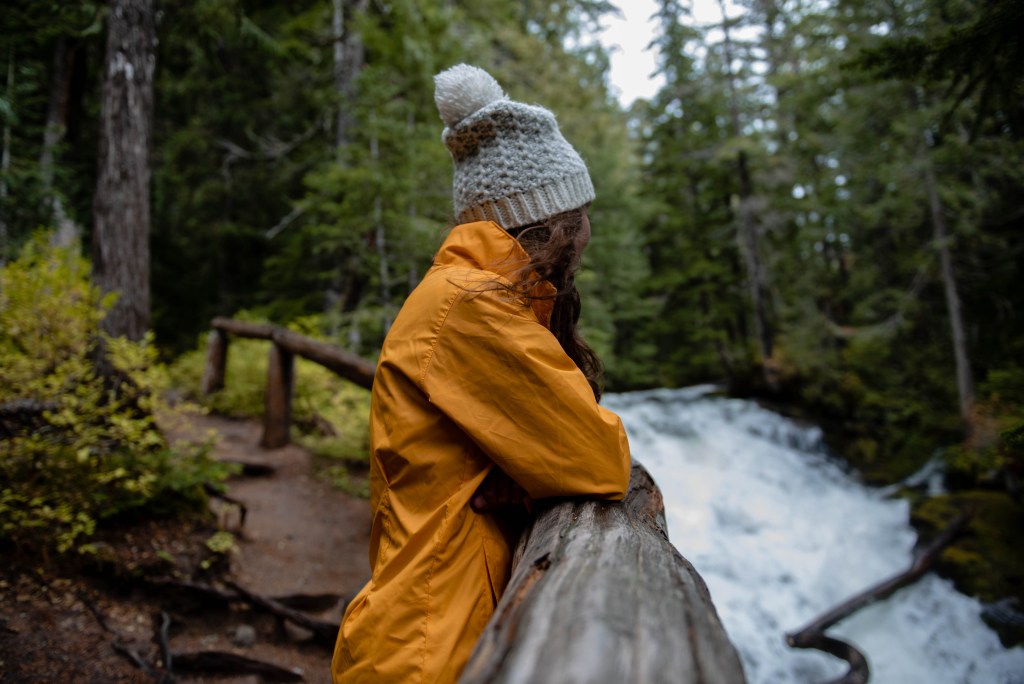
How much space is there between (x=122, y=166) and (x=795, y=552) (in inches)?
389

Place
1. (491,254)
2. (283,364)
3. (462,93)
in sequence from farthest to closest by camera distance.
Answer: (283,364), (462,93), (491,254)

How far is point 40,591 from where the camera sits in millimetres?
3338

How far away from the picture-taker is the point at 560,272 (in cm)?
191

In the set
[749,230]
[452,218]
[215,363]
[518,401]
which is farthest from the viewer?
[749,230]

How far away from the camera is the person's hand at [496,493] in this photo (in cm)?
168

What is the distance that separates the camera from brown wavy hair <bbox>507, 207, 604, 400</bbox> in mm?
1760

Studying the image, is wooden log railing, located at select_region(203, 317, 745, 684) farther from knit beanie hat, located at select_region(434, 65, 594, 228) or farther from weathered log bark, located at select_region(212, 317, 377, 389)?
weathered log bark, located at select_region(212, 317, 377, 389)

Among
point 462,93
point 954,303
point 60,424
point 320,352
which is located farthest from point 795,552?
point 60,424

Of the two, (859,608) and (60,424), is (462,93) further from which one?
(859,608)

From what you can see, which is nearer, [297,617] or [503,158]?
[503,158]

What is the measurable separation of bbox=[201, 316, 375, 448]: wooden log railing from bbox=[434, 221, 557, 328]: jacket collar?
171 inches

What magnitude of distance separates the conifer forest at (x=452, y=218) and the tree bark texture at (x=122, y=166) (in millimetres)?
27

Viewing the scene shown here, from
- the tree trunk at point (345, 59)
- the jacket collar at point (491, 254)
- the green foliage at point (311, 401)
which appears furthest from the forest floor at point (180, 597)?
the tree trunk at point (345, 59)

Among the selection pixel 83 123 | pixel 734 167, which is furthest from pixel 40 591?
pixel 734 167
